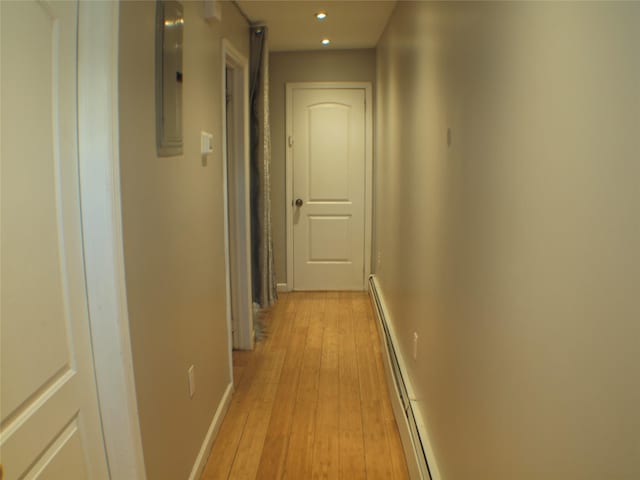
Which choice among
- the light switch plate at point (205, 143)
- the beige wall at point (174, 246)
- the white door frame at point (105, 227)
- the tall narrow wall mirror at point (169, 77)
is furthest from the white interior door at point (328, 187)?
the white door frame at point (105, 227)

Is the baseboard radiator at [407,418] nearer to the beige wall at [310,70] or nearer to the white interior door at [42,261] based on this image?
the white interior door at [42,261]

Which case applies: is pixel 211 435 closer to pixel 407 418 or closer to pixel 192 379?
pixel 192 379

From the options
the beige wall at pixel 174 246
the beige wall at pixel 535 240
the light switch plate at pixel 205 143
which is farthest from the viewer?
the light switch plate at pixel 205 143

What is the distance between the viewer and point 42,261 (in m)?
1.19

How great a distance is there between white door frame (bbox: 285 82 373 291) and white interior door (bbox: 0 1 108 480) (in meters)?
3.82

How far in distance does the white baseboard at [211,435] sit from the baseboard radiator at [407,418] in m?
0.96

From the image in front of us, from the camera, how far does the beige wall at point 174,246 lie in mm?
1565

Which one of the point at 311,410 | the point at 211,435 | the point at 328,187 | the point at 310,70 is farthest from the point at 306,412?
the point at 310,70

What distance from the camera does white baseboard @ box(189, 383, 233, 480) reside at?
2.26 m

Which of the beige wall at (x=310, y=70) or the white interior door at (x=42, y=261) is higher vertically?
the beige wall at (x=310, y=70)

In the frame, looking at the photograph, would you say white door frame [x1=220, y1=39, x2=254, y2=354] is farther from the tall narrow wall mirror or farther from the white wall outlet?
the tall narrow wall mirror

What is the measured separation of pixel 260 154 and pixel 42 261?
3.13 metres

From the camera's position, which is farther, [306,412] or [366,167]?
[366,167]

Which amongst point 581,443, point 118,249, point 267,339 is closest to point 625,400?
point 581,443
